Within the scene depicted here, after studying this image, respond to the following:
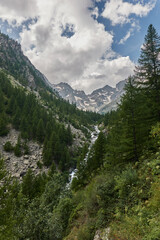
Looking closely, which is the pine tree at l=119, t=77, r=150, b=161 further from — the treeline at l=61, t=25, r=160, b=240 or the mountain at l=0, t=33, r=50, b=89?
the mountain at l=0, t=33, r=50, b=89

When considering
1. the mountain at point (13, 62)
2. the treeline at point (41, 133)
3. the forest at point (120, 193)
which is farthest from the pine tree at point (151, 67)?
the mountain at point (13, 62)

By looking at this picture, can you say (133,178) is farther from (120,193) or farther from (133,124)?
(133,124)

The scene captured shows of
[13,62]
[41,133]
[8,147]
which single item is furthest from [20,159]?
[13,62]

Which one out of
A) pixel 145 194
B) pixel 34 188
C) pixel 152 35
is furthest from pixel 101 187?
pixel 34 188

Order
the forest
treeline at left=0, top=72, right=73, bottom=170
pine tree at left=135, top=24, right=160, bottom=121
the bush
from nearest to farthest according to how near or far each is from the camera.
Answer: the forest, pine tree at left=135, top=24, right=160, bottom=121, the bush, treeline at left=0, top=72, right=73, bottom=170

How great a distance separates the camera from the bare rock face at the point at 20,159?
107ft

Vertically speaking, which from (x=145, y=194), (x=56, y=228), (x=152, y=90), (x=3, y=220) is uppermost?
(x=152, y=90)

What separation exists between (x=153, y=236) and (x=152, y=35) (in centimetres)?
2001

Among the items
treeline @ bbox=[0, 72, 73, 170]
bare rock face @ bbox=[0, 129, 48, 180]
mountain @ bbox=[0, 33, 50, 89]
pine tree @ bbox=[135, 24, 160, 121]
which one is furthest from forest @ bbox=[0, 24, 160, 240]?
mountain @ bbox=[0, 33, 50, 89]

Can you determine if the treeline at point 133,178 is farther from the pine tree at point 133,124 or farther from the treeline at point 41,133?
the treeline at point 41,133

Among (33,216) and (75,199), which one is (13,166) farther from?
(33,216)

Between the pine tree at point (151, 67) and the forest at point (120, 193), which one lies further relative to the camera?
the pine tree at point (151, 67)

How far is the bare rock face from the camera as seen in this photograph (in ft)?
107

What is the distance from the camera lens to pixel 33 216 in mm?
7414
